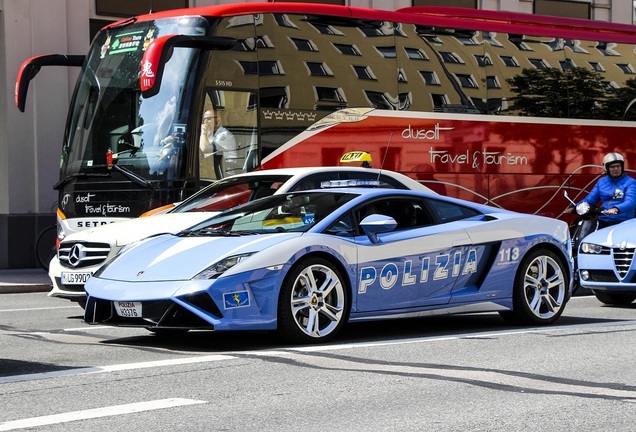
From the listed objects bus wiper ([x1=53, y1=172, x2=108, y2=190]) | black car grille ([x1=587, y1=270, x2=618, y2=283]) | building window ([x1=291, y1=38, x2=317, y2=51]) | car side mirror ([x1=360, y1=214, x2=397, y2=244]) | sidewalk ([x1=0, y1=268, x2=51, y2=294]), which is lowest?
sidewalk ([x1=0, y1=268, x2=51, y2=294])

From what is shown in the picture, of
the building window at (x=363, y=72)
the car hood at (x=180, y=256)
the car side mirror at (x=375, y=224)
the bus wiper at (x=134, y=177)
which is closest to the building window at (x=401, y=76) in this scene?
the building window at (x=363, y=72)

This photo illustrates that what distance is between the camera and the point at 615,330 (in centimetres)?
1044

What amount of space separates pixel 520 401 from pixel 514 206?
36.9ft

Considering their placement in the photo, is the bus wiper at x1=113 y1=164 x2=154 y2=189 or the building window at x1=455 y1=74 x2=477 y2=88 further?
the building window at x1=455 y1=74 x2=477 y2=88

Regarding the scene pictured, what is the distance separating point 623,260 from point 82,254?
18.8 ft

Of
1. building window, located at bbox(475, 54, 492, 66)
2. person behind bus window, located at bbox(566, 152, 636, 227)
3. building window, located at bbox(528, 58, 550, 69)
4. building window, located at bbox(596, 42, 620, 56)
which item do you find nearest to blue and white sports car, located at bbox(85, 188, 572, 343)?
person behind bus window, located at bbox(566, 152, 636, 227)

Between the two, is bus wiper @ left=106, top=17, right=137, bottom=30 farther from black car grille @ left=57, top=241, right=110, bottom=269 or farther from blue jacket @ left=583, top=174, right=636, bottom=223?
blue jacket @ left=583, top=174, right=636, bottom=223

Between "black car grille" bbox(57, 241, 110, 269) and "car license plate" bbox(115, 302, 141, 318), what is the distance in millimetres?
2883

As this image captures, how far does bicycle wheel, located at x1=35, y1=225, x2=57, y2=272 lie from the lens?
1967 centimetres

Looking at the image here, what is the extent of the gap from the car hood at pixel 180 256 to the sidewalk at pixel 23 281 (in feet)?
27.0

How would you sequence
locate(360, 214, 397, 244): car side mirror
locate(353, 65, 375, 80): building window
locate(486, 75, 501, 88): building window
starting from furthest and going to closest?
locate(486, 75, 501, 88): building window → locate(353, 65, 375, 80): building window → locate(360, 214, 397, 244): car side mirror

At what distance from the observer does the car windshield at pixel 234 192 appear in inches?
467

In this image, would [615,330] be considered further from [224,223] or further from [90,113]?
[90,113]

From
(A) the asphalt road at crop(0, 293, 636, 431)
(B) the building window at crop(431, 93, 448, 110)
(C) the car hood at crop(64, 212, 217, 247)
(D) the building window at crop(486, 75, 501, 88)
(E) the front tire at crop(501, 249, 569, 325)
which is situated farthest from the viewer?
(D) the building window at crop(486, 75, 501, 88)
